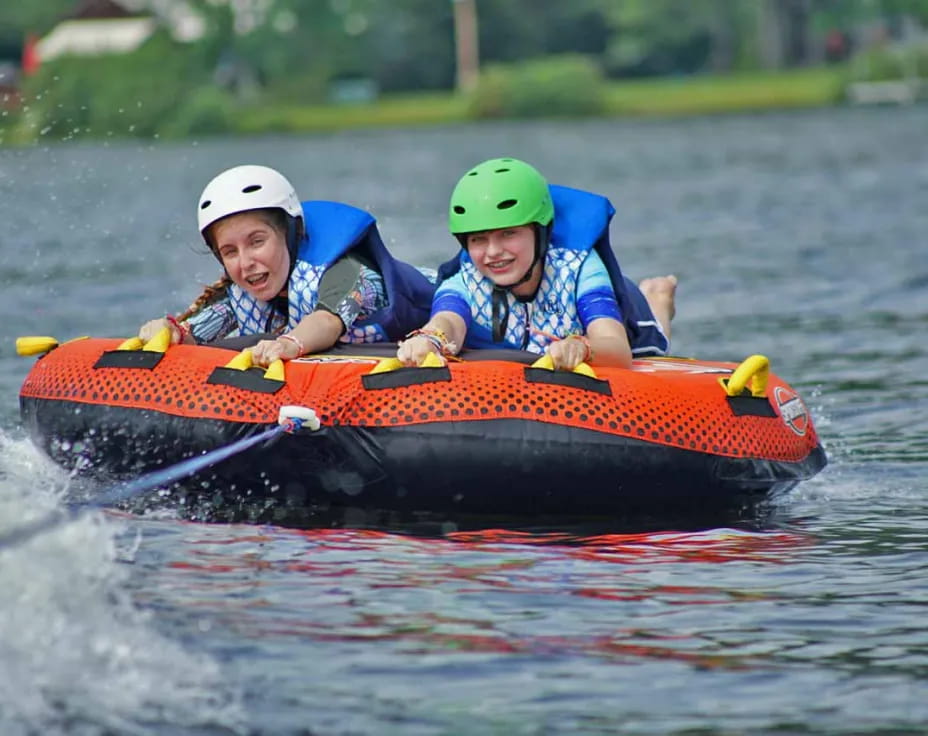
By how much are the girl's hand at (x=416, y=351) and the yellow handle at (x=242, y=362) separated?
61cm

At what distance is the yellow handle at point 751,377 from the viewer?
8.13 meters

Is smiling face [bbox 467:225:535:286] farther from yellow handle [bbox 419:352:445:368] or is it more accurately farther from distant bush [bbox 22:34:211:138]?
distant bush [bbox 22:34:211:138]

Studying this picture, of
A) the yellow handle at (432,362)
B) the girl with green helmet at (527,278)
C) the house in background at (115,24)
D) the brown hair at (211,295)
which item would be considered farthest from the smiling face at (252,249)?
the house in background at (115,24)

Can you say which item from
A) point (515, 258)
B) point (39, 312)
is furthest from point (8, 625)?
point (39, 312)

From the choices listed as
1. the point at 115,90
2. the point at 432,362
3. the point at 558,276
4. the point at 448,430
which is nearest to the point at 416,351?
the point at 432,362

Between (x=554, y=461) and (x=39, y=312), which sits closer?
(x=554, y=461)

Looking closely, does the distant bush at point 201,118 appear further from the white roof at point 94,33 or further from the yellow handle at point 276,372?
the yellow handle at point 276,372

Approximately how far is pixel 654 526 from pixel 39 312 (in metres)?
10.7

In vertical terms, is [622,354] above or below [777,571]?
above

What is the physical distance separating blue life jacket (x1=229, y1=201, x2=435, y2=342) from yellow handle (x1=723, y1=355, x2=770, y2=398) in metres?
1.53

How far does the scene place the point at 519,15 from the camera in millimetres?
88062

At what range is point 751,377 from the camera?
8219mm

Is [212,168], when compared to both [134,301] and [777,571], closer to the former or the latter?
[134,301]

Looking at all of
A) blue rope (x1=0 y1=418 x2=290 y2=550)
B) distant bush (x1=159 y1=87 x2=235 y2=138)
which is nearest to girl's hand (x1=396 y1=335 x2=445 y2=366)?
blue rope (x1=0 y1=418 x2=290 y2=550)
